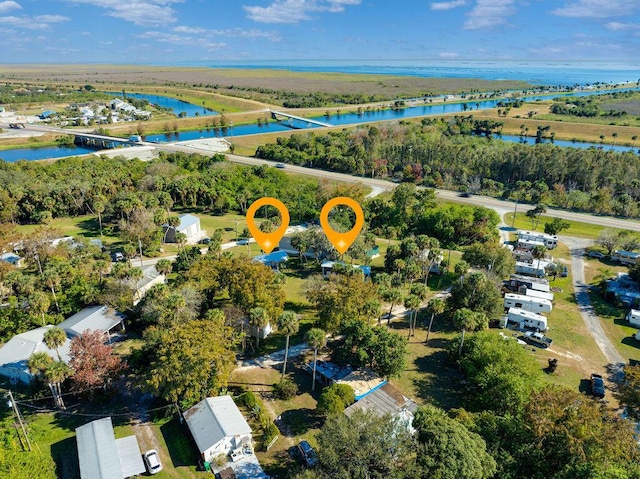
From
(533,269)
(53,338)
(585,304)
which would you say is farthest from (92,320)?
(585,304)

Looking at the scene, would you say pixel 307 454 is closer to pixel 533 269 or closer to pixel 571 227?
pixel 533 269

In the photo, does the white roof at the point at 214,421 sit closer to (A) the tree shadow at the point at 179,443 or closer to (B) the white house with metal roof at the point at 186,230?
(A) the tree shadow at the point at 179,443

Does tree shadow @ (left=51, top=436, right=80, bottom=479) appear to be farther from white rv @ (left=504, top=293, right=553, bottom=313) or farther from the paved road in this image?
the paved road

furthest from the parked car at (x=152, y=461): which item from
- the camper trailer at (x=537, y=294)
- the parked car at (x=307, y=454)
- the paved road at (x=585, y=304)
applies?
the camper trailer at (x=537, y=294)

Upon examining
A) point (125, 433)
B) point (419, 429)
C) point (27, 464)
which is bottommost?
point (125, 433)

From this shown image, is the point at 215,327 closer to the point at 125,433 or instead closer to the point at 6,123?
the point at 125,433

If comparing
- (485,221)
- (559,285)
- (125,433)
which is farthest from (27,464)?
(485,221)
